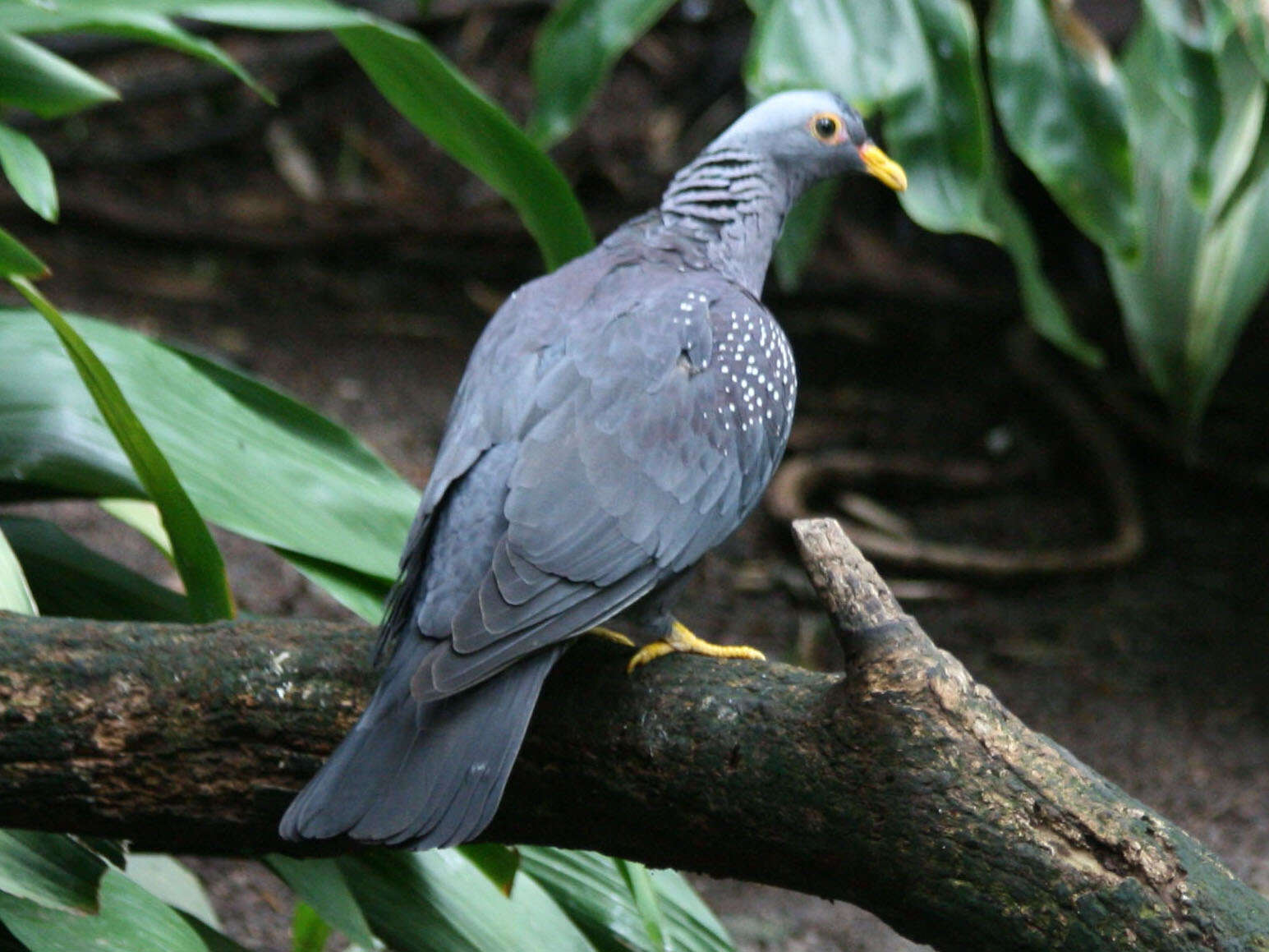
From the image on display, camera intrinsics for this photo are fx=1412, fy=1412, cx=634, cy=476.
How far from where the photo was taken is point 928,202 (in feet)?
8.83

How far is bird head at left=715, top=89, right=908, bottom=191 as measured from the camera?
2570 millimetres

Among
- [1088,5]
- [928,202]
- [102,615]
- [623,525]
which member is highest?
[1088,5]

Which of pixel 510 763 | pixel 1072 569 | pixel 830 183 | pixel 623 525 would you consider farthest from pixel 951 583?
pixel 510 763

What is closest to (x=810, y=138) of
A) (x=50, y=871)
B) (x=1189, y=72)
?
(x=1189, y=72)

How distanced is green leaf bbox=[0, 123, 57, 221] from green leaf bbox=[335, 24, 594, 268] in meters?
0.53

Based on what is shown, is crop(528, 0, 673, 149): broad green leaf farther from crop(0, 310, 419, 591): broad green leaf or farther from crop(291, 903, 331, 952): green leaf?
crop(291, 903, 331, 952): green leaf

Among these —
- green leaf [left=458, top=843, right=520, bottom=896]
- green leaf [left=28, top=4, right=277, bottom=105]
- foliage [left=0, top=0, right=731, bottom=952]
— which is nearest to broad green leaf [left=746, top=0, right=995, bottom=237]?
foliage [left=0, top=0, right=731, bottom=952]

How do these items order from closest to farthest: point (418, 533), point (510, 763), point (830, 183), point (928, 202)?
point (510, 763) → point (418, 533) → point (928, 202) → point (830, 183)

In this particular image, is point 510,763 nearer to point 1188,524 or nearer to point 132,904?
point 132,904

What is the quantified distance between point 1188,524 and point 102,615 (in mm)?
3910

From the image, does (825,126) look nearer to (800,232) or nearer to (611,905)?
(611,905)

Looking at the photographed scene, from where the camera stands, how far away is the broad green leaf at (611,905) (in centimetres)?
226

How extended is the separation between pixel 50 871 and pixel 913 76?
2.06 metres

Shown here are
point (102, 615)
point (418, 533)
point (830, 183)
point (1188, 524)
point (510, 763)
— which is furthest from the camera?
point (1188, 524)
